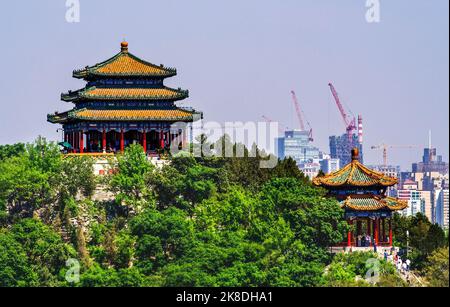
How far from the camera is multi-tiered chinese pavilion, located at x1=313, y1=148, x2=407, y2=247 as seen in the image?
84.5 meters

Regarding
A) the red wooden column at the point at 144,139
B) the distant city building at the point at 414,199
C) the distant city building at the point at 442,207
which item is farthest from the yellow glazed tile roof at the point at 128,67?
the distant city building at the point at 442,207

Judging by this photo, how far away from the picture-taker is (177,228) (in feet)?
271

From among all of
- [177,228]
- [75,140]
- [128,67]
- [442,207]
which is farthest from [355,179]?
[442,207]

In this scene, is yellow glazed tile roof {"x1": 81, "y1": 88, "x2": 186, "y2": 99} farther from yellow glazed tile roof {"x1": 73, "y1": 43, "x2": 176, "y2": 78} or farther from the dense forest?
the dense forest

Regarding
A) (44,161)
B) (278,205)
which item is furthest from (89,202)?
(278,205)

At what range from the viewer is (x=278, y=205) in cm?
8381

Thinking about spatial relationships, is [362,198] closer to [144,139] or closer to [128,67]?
[144,139]

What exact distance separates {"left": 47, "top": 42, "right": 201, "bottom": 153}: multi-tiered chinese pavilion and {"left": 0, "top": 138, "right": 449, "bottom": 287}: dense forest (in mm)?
5398

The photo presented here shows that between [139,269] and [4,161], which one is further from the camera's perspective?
[4,161]

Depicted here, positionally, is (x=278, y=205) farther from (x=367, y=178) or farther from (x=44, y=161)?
(x=44, y=161)

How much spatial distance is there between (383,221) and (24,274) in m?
15.7
